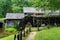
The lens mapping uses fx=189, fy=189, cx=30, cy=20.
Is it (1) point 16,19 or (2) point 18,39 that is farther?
(1) point 16,19

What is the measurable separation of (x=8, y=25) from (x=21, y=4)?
12963mm

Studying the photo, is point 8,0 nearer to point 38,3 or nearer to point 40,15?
point 40,15

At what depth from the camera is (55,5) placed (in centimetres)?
2447

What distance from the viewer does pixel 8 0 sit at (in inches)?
2367

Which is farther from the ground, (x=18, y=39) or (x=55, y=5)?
(x=55, y=5)

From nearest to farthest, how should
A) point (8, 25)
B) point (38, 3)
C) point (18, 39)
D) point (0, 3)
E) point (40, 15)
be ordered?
point (18, 39) < point (38, 3) < point (40, 15) < point (8, 25) < point (0, 3)

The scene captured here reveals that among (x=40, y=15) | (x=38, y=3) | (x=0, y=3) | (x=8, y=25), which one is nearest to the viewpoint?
(x=38, y=3)

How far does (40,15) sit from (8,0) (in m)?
19.1

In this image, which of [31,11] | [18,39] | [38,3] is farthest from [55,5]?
[31,11]

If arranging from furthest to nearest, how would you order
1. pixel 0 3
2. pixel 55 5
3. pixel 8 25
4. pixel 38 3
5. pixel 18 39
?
pixel 0 3 < pixel 8 25 < pixel 38 3 < pixel 55 5 < pixel 18 39

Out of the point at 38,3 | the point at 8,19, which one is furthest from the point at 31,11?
the point at 38,3

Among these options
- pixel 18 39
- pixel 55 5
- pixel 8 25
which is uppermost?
pixel 55 5

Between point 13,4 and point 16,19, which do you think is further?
point 13,4

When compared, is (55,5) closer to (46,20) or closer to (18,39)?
(18,39)
